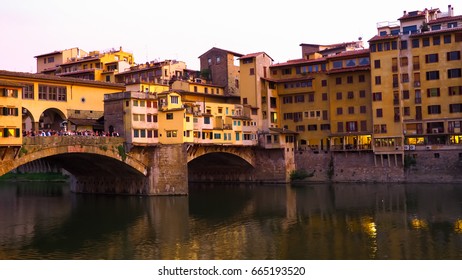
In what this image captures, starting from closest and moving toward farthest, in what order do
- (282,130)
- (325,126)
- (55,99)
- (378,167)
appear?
(55,99)
(378,167)
(282,130)
(325,126)

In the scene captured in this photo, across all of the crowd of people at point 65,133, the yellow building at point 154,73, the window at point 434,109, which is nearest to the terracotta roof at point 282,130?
the yellow building at point 154,73

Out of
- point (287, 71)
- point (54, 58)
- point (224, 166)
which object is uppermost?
point (54, 58)

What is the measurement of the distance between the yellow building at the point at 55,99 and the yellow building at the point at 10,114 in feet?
27.2

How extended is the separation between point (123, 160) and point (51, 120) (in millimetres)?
12447

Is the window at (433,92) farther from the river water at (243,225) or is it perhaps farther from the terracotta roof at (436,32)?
the river water at (243,225)

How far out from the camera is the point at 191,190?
70.2 m

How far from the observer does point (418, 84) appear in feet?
233

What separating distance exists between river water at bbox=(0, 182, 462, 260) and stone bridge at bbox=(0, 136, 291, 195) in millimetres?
2285

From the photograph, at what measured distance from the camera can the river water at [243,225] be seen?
31656 mm

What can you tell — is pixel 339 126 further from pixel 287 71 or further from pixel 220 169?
pixel 220 169

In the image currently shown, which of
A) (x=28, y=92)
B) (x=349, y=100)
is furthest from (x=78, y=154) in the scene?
(x=349, y=100)

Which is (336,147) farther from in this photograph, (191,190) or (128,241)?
(128,241)

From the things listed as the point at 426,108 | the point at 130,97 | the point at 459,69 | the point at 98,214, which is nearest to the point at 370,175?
the point at 426,108

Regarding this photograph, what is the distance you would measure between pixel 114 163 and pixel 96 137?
5.30 metres
